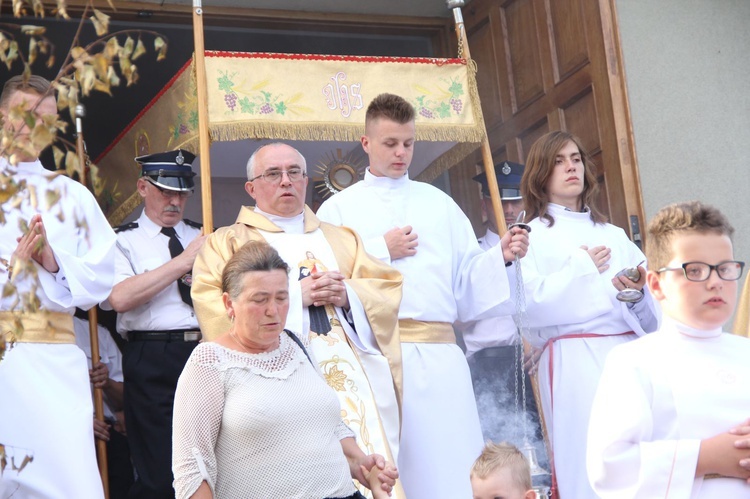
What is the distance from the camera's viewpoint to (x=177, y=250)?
5938 millimetres

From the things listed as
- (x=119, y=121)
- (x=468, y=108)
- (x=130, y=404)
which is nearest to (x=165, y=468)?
(x=130, y=404)

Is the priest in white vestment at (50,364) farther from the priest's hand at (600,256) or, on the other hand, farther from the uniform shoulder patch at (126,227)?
the priest's hand at (600,256)

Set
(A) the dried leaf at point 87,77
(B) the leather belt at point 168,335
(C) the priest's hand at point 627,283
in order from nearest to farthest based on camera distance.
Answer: (A) the dried leaf at point 87,77 → (C) the priest's hand at point 627,283 → (B) the leather belt at point 168,335

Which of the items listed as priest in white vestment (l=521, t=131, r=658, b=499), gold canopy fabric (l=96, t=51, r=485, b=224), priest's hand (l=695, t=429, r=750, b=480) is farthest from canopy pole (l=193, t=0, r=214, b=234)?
priest's hand (l=695, t=429, r=750, b=480)

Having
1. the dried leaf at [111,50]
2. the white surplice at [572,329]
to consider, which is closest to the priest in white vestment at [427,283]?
the white surplice at [572,329]

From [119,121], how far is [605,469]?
7382 mm

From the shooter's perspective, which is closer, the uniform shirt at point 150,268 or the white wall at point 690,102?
the uniform shirt at point 150,268

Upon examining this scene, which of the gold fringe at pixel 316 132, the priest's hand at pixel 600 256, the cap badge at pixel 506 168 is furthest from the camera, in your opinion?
the cap badge at pixel 506 168

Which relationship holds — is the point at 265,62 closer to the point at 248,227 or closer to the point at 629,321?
the point at 248,227

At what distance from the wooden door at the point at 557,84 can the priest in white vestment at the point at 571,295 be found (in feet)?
3.32

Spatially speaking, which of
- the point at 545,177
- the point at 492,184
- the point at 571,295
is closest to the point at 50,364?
the point at 571,295

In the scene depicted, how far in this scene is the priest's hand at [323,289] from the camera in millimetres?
4848

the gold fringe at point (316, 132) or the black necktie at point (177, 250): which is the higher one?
the gold fringe at point (316, 132)

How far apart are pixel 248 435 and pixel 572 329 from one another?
2.35 m
